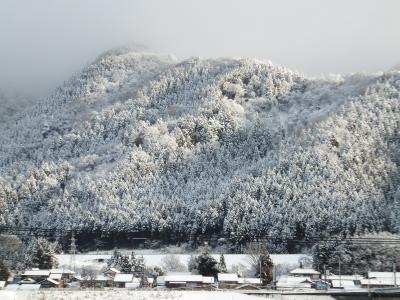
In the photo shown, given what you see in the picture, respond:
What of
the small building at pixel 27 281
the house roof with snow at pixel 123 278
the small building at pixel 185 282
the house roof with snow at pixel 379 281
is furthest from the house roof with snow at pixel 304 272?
the small building at pixel 27 281

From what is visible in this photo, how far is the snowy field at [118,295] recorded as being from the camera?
4444cm

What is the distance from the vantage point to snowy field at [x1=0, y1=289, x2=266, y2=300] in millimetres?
44438

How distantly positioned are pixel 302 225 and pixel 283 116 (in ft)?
225

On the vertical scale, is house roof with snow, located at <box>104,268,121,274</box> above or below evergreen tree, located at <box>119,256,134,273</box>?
below

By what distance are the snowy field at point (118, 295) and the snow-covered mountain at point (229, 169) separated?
3248 inches

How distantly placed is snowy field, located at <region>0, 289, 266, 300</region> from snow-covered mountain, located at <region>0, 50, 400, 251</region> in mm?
82491

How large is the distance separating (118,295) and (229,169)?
124m

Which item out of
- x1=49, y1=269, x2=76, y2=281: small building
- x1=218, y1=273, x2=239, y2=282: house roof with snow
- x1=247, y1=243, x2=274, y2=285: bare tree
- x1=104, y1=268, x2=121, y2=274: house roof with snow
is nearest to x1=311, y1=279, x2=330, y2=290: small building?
x1=218, y1=273, x2=239, y2=282: house roof with snow

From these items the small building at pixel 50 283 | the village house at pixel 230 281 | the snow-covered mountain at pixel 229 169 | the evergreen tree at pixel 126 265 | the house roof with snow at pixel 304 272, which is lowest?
the small building at pixel 50 283

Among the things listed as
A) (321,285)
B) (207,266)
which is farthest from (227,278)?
(321,285)

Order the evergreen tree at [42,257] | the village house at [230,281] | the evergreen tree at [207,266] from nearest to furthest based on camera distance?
the village house at [230,281] < the evergreen tree at [207,266] < the evergreen tree at [42,257]

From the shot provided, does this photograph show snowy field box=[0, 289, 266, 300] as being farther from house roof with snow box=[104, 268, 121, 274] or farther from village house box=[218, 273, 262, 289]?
house roof with snow box=[104, 268, 121, 274]

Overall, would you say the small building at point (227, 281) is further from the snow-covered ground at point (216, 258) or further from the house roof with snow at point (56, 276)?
the snow-covered ground at point (216, 258)

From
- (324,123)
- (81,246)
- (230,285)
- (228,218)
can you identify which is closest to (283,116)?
(324,123)
